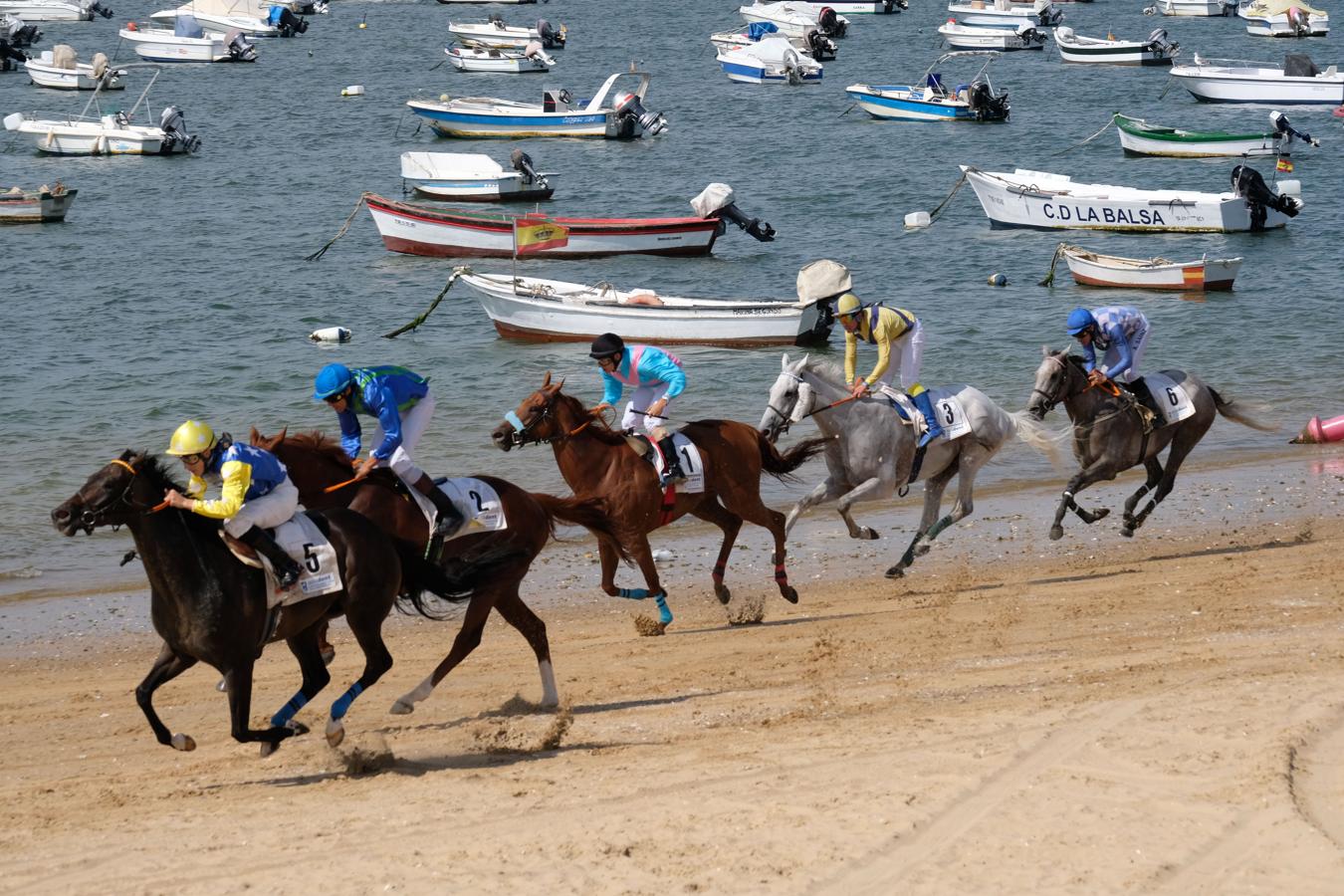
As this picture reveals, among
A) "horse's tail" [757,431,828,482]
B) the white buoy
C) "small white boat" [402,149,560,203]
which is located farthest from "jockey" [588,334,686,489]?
"small white boat" [402,149,560,203]

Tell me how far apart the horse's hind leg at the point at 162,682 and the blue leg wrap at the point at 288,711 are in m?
0.49

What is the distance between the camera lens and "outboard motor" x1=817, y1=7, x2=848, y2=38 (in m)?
77.5

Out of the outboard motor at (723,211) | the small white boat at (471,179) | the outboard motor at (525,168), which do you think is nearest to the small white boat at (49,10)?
the small white boat at (471,179)

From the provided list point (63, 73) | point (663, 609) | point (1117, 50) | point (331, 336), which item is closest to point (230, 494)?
point (663, 609)

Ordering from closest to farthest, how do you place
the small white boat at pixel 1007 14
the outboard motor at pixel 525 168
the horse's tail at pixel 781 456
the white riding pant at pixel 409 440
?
the white riding pant at pixel 409 440 → the horse's tail at pixel 781 456 → the outboard motor at pixel 525 168 → the small white boat at pixel 1007 14

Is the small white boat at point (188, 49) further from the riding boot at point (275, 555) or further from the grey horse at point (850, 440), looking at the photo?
the riding boot at point (275, 555)

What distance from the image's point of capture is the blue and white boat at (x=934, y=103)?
5562 cm

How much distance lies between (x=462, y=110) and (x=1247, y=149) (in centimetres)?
2493

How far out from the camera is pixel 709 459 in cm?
1373

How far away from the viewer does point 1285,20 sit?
75.6 metres

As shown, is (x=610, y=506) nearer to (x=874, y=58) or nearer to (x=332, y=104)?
(x=332, y=104)

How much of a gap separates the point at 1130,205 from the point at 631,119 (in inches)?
802

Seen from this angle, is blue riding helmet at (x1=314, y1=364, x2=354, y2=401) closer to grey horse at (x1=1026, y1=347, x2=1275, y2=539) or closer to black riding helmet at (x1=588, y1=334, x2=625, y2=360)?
black riding helmet at (x1=588, y1=334, x2=625, y2=360)

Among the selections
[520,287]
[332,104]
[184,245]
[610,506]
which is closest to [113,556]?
[610,506]
